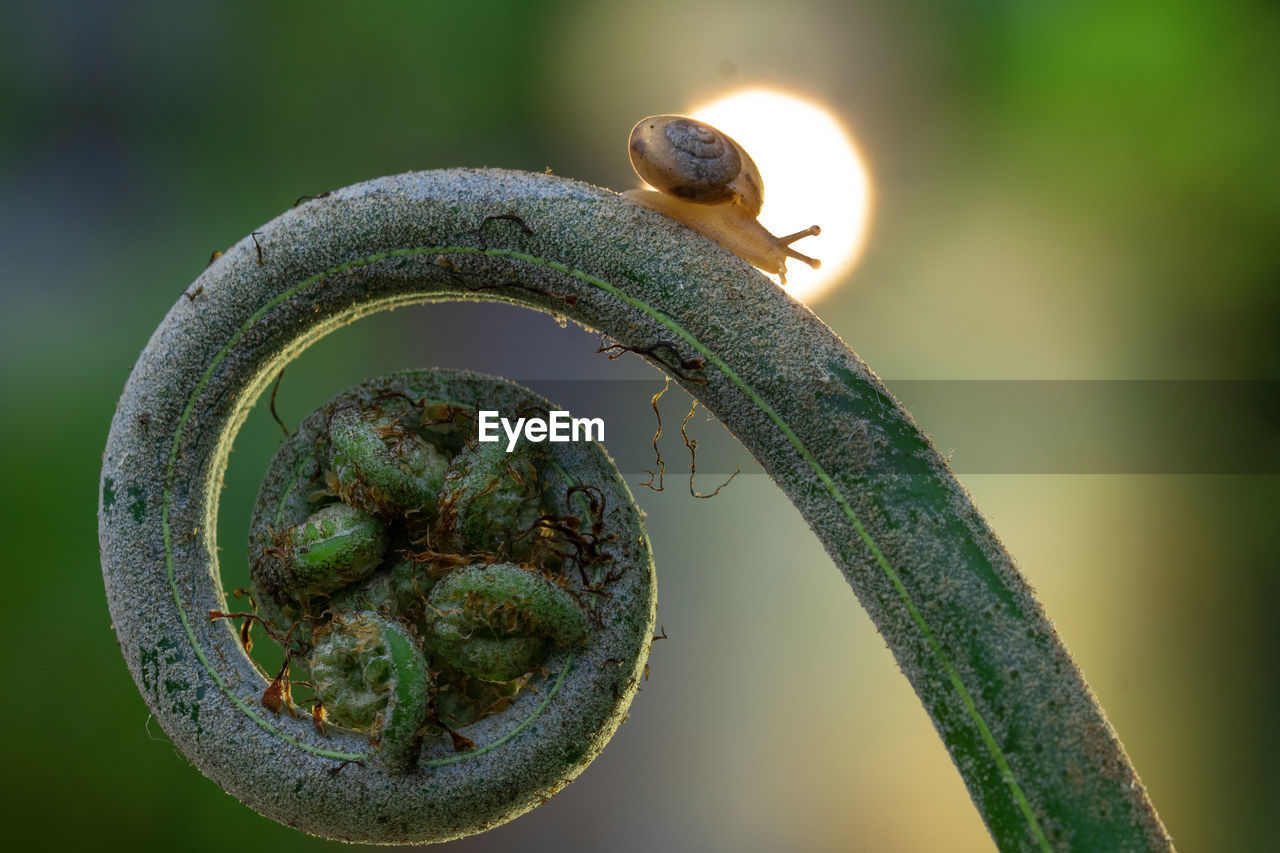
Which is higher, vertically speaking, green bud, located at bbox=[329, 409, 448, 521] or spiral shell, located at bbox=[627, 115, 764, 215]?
spiral shell, located at bbox=[627, 115, 764, 215]

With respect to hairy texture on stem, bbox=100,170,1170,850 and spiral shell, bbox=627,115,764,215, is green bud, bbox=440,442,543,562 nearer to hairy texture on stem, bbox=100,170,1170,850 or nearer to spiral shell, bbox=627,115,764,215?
hairy texture on stem, bbox=100,170,1170,850

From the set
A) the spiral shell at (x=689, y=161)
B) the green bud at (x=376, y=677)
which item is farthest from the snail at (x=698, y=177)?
the green bud at (x=376, y=677)

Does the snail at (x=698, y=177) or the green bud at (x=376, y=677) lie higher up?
the snail at (x=698, y=177)

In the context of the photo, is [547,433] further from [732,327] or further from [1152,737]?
[1152,737]

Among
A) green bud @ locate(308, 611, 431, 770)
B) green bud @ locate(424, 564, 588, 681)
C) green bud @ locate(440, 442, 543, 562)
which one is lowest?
green bud @ locate(308, 611, 431, 770)

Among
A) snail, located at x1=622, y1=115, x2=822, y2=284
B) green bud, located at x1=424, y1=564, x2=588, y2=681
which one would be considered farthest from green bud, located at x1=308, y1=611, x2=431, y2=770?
snail, located at x1=622, y1=115, x2=822, y2=284

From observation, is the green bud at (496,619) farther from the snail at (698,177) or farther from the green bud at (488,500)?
the snail at (698,177)

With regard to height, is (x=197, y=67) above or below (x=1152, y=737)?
above

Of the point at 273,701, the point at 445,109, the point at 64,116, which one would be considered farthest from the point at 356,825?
the point at 64,116
